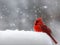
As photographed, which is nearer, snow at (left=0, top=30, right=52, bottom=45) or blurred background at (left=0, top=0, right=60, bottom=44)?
snow at (left=0, top=30, right=52, bottom=45)

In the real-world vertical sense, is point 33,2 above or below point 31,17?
above

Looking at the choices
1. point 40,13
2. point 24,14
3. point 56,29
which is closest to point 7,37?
point 56,29

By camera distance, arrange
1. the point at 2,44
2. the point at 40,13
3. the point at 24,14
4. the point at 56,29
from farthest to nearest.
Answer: the point at 24,14 < the point at 40,13 < the point at 56,29 < the point at 2,44

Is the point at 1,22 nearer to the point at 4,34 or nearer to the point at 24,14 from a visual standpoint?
the point at 24,14

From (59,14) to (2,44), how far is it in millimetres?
2366

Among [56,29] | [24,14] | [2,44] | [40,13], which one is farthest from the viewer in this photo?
[24,14]

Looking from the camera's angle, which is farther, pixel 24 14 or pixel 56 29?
pixel 24 14

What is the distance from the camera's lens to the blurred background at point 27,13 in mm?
2727

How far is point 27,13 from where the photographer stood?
2945mm

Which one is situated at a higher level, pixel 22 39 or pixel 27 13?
pixel 27 13

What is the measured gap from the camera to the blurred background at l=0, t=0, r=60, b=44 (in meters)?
2.73

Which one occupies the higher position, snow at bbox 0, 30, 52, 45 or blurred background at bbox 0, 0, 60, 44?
blurred background at bbox 0, 0, 60, 44

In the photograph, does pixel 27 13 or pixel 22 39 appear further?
pixel 27 13

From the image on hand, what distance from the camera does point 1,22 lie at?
2734 mm
